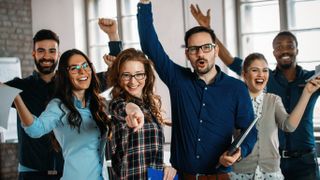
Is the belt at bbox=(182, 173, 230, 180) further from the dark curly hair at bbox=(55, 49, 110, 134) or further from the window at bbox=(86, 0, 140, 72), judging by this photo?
the window at bbox=(86, 0, 140, 72)

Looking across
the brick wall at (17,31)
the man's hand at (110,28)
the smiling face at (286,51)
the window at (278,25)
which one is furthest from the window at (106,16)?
the man's hand at (110,28)

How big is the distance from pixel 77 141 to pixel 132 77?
0.42 metres

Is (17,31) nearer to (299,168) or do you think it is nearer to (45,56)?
(45,56)

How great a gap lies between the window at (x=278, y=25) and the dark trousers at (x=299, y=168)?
2316mm

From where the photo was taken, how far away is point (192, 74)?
2293 mm

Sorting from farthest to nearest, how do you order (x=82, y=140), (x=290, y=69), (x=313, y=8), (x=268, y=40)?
(x=268, y=40) → (x=313, y=8) → (x=290, y=69) → (x=82, y=140)

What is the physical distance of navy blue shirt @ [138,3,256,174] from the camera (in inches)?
85.3

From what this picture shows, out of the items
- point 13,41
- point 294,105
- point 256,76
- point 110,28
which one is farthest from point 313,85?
point 13,41

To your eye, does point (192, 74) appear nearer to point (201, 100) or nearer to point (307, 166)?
point (201, 100)

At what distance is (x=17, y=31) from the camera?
6762 millimetres

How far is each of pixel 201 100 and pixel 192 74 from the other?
16 centimetres

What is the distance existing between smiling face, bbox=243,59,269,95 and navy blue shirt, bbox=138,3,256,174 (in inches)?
13.1

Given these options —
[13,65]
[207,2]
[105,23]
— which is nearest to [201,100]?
[105,23]

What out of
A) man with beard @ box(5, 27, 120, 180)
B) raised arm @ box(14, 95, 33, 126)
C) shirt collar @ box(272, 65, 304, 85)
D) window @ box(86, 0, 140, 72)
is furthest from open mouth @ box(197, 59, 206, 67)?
window @ box(86, 0, 140, 72)
